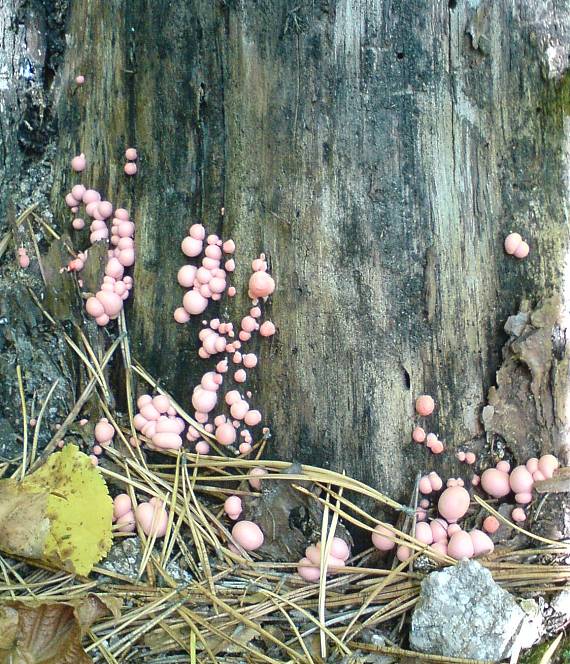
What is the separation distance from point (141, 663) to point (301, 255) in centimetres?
148

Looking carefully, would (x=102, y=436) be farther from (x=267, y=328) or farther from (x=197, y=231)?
(x=197, y=231)

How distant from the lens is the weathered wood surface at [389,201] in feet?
7.50

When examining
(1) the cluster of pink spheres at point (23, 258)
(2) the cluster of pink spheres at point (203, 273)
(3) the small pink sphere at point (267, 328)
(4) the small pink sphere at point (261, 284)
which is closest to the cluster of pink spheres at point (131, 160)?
(2) the cluster of pink spheres at point (203, 273)

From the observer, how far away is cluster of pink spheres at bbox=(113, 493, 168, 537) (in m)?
2.25

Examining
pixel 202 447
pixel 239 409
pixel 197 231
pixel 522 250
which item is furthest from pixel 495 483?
pixel 197 231

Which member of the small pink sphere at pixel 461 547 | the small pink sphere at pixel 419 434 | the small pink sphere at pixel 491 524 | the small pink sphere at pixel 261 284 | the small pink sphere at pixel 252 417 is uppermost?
the small pink sphere at pixel 261 284

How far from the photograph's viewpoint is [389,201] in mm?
2297

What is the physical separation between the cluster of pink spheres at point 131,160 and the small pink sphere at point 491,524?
6.03ft

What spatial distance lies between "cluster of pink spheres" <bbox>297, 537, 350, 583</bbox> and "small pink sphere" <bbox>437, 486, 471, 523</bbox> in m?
0.37

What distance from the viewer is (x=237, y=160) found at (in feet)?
7.78

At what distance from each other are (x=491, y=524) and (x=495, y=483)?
0.14 metres

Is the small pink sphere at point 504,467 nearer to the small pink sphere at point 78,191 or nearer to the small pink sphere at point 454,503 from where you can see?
the small pink sphere at point 454,503

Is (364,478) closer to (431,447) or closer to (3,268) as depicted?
(431,447)

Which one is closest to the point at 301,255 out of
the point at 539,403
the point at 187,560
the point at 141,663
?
the point at 539,403
